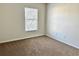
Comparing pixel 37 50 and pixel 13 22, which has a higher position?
pixel 13 22

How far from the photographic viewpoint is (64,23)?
423cm

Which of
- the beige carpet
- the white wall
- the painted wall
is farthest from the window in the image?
the beige carpet

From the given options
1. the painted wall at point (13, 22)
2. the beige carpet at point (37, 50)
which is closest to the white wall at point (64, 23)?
the beige carpet at point (37, 50)

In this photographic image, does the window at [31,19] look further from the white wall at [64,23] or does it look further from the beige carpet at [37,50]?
the beige carpet at [37,50]

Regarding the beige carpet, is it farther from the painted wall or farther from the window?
the window

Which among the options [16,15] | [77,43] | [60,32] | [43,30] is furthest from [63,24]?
[16,15]

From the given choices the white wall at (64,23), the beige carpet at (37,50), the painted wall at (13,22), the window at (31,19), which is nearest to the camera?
the beige carpet at (37,50)

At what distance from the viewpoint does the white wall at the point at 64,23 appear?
3.74 m

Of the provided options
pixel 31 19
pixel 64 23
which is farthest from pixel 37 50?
pixel 31 19

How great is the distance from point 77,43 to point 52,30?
162 centimetres

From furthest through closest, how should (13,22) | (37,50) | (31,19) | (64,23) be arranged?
(31,19)
(13,22)
(64,23)
(37,50)

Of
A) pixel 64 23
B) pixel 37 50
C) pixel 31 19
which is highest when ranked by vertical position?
pixel 31 19

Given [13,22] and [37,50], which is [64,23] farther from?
[13,22]

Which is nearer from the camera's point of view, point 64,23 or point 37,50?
point 37,50
